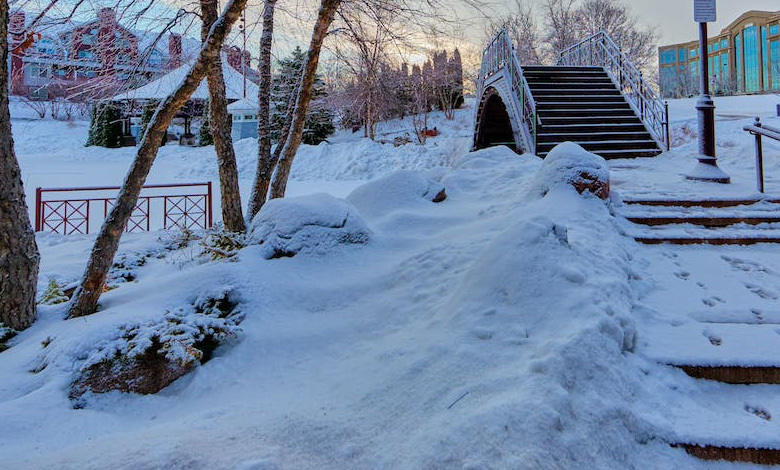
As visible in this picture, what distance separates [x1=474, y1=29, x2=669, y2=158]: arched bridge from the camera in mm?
10578

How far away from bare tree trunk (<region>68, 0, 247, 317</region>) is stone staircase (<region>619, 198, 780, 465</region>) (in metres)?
4.15

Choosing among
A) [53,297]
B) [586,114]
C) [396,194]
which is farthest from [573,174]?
[586,114]

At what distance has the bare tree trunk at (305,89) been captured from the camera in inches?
277

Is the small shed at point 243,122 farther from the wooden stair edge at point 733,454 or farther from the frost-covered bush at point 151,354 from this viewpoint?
the wooden stair edge at point 733,454

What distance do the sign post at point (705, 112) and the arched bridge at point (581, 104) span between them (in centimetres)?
302

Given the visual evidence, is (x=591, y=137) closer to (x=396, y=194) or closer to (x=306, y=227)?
(x=396, y=194)

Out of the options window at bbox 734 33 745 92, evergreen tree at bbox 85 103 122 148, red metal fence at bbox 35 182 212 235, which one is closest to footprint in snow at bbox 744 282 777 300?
red metal fence at bbox 35 182 212 235

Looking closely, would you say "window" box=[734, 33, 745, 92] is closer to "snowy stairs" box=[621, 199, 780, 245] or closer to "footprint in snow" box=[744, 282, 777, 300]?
"snowy stairs" box=[621, 199, 780, 245]

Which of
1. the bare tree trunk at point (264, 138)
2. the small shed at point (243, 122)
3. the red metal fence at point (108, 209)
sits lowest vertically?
the red metal fence at point (108, 209)

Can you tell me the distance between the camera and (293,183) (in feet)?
60.0

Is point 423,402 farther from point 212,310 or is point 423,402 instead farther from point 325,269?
point 325,269

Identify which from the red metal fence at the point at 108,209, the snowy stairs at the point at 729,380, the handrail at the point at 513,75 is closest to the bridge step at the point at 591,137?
the handrail at the point at 513,75

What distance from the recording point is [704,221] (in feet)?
16.5

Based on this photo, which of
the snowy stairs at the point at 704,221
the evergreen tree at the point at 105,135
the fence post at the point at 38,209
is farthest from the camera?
the evergreen tree at the point at 105,135
